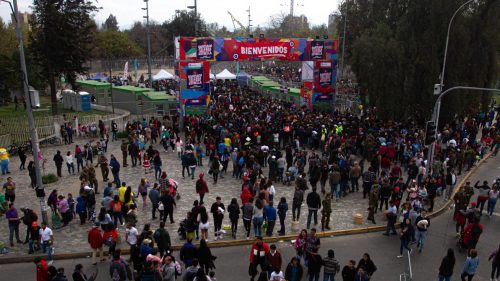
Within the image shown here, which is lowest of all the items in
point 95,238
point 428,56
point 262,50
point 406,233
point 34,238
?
point 34,238

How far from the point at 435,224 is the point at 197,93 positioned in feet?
59.2

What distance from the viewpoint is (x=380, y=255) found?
1225 cm

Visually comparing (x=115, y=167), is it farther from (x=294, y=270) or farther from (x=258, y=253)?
(x=294, y=270)

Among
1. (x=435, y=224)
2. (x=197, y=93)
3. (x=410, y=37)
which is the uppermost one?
(x=410, y=37)

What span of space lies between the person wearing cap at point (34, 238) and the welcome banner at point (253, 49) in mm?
17157

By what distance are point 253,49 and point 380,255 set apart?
19.5 metres

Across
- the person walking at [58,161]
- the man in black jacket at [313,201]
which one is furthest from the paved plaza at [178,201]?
the man in black jacket at [313,201]

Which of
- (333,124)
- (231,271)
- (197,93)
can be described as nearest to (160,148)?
(197,93)

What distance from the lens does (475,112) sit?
92.6ft

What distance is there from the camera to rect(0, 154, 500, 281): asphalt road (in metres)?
11.1

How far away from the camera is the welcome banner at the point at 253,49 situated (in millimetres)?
27188

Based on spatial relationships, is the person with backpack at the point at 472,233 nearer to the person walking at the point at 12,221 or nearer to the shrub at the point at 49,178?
the person walking at the point at 12,221

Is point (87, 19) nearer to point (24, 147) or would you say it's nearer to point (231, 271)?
point (24, 147)

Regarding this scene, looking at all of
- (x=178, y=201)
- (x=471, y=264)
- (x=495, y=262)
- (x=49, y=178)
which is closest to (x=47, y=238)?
(x=178, y=201)
